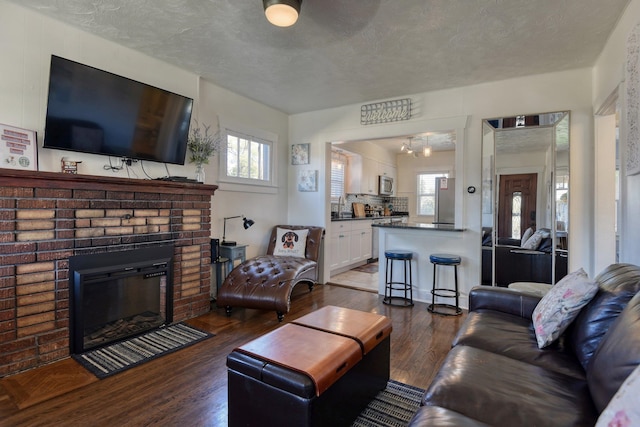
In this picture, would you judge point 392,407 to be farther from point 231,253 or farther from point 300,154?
point 300,154

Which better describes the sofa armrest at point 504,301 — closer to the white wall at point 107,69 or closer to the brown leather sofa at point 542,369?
the brown leather sofa at point 542,369

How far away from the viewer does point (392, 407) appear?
6.23ft

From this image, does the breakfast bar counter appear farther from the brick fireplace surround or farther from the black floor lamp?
the brick fireplace surround

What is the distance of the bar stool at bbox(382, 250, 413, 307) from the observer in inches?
156

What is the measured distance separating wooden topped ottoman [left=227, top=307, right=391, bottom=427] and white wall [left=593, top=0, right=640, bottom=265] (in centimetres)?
183

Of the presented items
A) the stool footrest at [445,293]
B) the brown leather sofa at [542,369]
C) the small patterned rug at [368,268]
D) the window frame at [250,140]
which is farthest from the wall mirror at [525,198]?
the window frame at [250,140]

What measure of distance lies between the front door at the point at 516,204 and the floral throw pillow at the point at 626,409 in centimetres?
316

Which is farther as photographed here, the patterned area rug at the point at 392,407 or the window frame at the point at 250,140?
the window frame at the point at 250,140

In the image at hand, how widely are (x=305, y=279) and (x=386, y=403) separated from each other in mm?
2252

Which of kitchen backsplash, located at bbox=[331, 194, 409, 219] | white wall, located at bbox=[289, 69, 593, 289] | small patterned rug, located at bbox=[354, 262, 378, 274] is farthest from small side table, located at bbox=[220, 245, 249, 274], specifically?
kitchen backsplash, located at bbox=[331, 194, 409, 219]

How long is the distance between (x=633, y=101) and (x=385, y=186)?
18.8ft

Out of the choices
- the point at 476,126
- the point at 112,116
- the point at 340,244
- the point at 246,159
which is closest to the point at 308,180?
the point at 246,159

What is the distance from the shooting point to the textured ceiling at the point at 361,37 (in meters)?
2.32

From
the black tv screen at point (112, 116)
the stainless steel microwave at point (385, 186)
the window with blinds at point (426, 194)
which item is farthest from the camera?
the window with blinds at point (426, 194)
